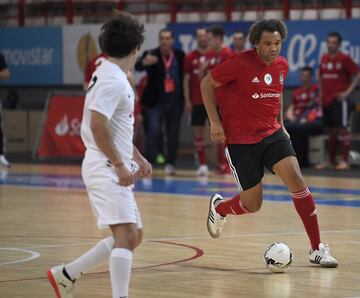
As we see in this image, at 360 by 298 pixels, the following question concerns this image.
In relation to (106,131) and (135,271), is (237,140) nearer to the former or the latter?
(135,271)

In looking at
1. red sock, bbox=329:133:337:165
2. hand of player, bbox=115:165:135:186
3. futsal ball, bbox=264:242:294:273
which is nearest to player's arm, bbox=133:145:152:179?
hand of player, bbox=115:165:135:186

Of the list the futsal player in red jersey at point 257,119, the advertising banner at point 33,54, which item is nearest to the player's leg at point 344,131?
the advertising banner at point 33,54

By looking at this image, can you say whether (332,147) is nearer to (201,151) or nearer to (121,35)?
(201,151)

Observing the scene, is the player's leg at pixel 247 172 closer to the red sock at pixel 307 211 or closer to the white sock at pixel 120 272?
the red sock at pixel 307 211

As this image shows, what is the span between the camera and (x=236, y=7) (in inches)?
902

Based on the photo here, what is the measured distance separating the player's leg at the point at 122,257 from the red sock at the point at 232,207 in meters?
2.95

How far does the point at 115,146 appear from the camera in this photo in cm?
627

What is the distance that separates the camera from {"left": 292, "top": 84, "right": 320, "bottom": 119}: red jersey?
1939 centimetres

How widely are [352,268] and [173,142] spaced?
958 centimetres

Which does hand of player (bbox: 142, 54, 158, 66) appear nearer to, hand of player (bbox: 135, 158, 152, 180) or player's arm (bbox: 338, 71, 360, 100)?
player's arm (bbox: 338, 71, 360, 100)

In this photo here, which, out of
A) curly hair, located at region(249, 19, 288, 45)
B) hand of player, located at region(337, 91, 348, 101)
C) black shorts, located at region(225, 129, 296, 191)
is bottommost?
hand of player, located at region(337, 91, 348, 101)

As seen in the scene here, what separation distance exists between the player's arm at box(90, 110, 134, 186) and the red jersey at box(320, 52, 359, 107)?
41.5ft

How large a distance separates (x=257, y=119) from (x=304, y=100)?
10.9 meters

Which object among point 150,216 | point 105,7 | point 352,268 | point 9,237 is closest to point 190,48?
point 105,7
